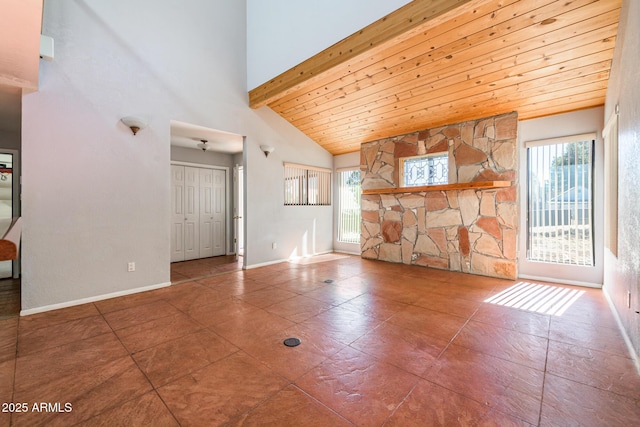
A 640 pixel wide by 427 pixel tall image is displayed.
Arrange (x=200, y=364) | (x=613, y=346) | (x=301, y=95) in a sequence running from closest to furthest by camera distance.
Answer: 1. (x=200, y=364)
2. (x=613, y=346)
3. (x=301, y=95)

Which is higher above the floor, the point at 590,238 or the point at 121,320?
the point at 590,238

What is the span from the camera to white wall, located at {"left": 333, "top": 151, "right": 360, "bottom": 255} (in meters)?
6.61

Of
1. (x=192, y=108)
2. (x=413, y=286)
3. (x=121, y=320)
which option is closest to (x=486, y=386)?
(x=413, y=286)

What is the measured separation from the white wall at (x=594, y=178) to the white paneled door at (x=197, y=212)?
594 cm

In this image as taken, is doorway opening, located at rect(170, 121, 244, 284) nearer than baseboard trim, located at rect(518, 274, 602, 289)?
No

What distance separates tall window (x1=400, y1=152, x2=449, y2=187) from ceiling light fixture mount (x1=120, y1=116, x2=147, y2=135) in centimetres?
439

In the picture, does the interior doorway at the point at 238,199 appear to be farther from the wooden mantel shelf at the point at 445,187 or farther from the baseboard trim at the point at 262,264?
the wooden mantel shelf at the point at 445,187

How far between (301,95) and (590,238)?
4813 millimetres

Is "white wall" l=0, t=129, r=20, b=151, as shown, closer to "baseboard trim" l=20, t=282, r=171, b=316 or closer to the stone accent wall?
"baseboard trim" l=20, t=282, r=171, b=316

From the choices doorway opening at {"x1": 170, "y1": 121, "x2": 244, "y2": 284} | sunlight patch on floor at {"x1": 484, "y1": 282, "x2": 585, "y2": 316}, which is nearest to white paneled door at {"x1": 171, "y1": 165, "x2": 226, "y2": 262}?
doorway opening at {"x1": 170, "y1": 121, "x2": 244, "y2": 284}

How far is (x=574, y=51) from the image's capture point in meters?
3.02

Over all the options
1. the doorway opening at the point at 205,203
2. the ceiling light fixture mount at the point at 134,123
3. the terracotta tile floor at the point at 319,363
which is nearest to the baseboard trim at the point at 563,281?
the terracotta tile floor at the point at 319,363

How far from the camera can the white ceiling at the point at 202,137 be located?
450cm

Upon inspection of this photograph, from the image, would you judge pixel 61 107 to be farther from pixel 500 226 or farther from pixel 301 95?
pixel 500 226
